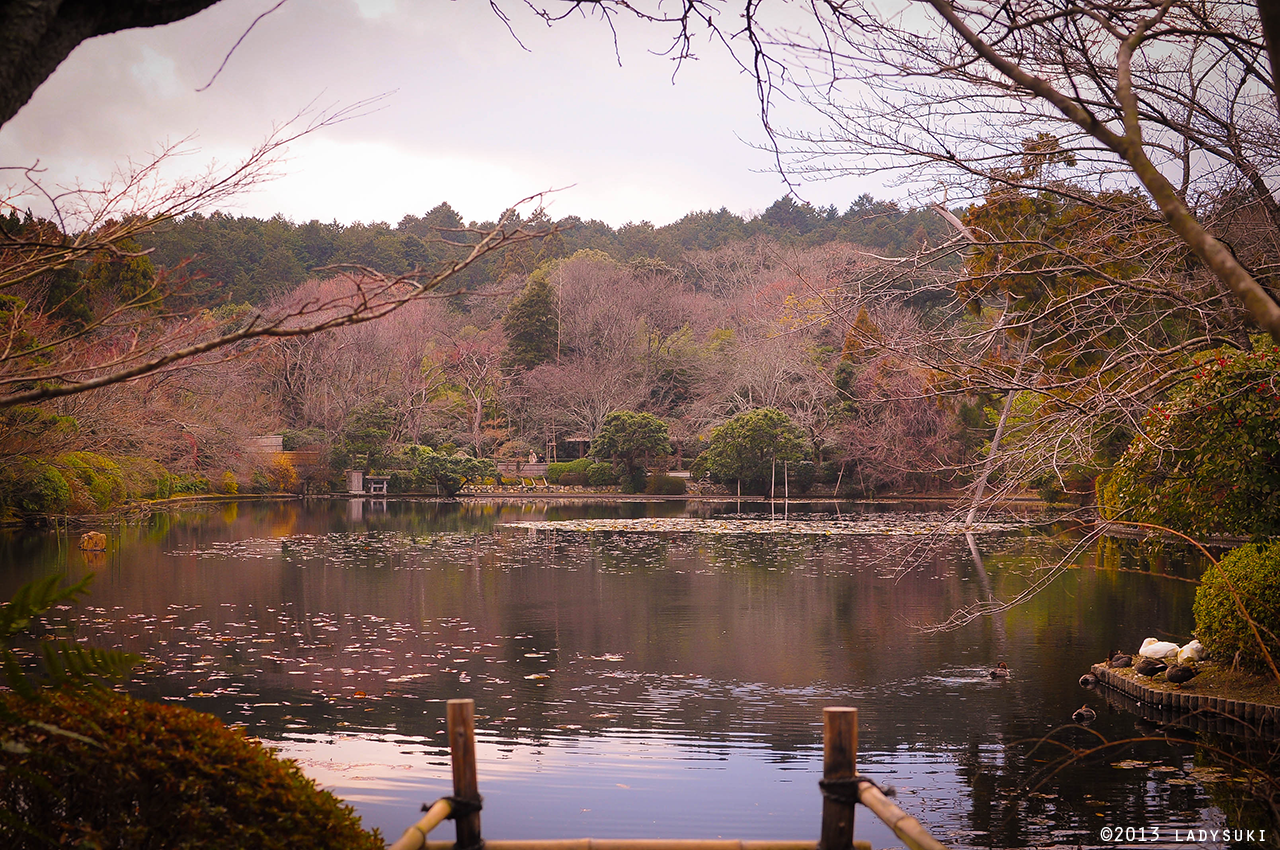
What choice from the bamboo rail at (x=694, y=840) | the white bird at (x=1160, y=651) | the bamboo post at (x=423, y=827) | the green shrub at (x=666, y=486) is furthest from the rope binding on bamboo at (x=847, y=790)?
the green shrub at (x=666, y=486)

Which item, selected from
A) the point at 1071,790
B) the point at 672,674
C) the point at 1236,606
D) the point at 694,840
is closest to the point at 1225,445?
the point at 1236,606

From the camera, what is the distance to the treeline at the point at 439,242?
4691 cm

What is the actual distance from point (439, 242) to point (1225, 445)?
34117mm

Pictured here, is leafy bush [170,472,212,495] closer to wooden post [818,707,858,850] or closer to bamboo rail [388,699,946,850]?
bamboo rail [388,699,946,850]

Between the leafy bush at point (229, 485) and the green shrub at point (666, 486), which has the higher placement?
the leafy bush at point (229, 485)

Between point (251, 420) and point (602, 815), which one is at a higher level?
point (251, 420)

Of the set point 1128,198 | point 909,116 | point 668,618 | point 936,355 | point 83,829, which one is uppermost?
point 909,116

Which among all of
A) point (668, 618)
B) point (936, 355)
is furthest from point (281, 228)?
point (936, 355)

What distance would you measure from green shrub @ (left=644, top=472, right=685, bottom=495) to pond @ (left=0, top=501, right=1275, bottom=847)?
18.5 metres

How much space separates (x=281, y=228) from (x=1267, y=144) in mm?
53381

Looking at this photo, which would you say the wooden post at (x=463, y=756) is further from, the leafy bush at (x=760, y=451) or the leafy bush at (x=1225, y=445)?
the leafy bush at (x=760, y=451)

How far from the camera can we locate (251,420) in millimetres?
33344

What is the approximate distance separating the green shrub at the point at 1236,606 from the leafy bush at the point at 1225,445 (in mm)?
228

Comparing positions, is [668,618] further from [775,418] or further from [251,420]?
[251,420]
